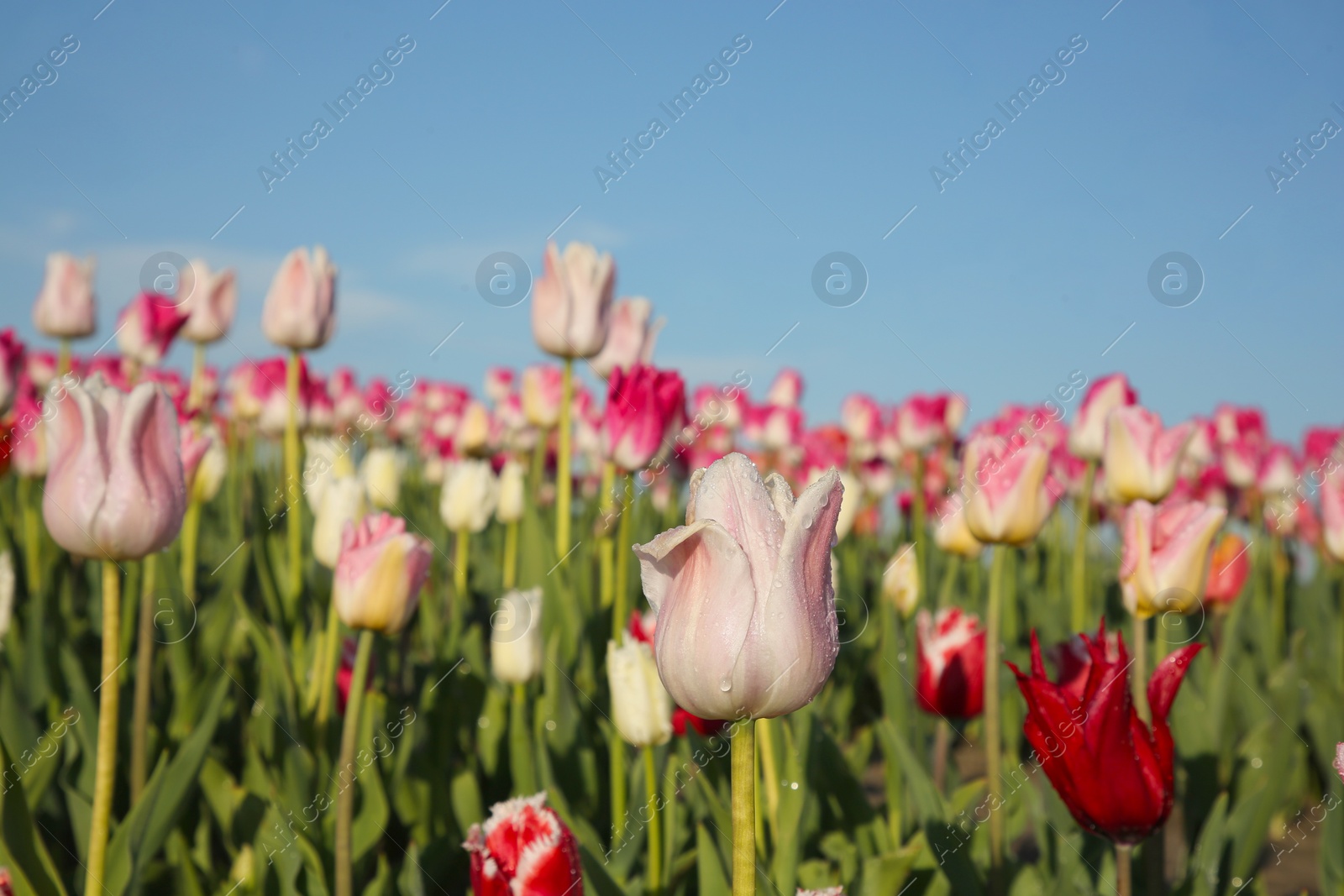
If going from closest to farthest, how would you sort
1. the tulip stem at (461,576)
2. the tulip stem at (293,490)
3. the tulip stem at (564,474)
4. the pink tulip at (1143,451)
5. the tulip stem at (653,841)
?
the tulip stem at (653,841) < the pink tulip at (1143,451) < the tulip stem at (293,490) < the tulip stem at (564,474) < the tulip stem at (461,576)

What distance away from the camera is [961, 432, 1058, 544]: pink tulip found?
191 centimetres

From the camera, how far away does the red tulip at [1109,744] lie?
3.91 feet

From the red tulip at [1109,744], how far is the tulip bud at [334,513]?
5.45 ft

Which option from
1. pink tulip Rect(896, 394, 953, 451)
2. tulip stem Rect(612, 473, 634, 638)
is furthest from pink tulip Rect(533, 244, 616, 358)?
pink tulip Rect(896, 394, 953, 451)

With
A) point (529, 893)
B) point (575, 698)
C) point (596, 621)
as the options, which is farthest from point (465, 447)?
point (529, 893)

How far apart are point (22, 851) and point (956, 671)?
168cm

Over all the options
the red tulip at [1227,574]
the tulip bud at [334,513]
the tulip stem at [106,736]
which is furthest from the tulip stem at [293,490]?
the red tulip at [1227,574]

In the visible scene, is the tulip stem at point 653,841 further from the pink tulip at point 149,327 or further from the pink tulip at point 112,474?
the pink tulip at point 149,327

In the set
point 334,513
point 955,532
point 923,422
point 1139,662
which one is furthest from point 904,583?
point 923,422

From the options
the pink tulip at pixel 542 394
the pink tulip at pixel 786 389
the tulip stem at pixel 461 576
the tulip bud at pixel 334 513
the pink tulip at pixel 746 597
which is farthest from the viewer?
the pink tulip at pixel 786 389

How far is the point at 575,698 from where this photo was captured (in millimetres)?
2312

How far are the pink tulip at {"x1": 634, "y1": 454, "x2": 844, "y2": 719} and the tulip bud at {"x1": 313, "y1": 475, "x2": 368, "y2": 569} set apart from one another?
171 cm

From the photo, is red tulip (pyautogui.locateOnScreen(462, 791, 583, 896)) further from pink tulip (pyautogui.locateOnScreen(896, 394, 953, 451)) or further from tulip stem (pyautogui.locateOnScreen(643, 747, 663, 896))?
pink tulip (pyautogui.locateOnScreen(896, 394, 953, 451))

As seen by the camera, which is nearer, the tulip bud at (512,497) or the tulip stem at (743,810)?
the tulip stem at (743,810)
